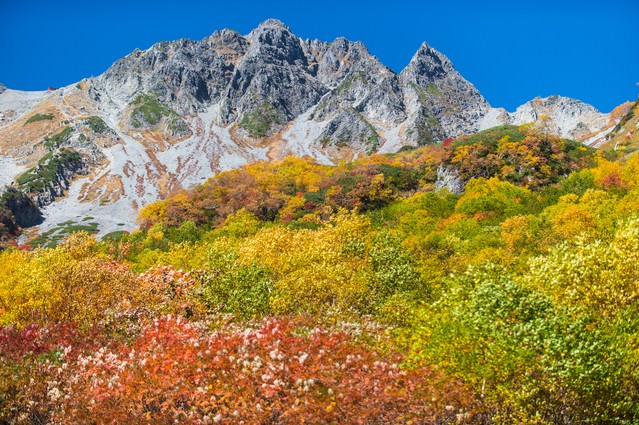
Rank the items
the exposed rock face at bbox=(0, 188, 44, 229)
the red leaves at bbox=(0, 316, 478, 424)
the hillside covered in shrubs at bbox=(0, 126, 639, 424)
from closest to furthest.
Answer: the red leaves at bbox=(0, 316, 478, 424) < the hillside covered in shrubs at bbox=(0, 126, 639, 424) < the exposed rock face at bbox=(0, 188, 44, 229)

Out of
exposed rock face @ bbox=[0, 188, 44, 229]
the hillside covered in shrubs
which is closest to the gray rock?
the hillside covered in shrubs

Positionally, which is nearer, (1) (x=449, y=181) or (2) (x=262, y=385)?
(2) (x=262, y=385)

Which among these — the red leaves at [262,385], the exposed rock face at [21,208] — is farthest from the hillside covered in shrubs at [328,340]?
the exposed rock face at [21,208]

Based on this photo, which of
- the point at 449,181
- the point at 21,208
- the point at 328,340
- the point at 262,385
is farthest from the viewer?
the point at 21,208

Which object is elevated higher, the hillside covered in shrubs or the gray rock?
the gray rock

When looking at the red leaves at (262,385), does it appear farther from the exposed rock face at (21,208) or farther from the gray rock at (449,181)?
the exposed rock face at (21,208)

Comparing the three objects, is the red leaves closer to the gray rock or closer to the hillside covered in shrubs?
the hillside covered in shrubs

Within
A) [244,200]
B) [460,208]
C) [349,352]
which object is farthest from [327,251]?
[244,200]

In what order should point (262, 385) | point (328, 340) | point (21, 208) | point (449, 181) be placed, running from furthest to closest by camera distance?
point (21, 208), point (449, 181), point (328, 340), point (262, 385)

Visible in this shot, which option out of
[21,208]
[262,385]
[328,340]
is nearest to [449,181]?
[328,340]

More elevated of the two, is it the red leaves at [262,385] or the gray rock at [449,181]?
the gray rock at [449,181]

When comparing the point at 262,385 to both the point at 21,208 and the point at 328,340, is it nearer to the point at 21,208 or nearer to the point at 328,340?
the point at 328,340

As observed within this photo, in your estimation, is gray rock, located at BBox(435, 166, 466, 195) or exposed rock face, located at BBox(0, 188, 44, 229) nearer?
gray rock, located at BBox(435, 166, 466, 195)

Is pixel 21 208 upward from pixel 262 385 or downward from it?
upward
